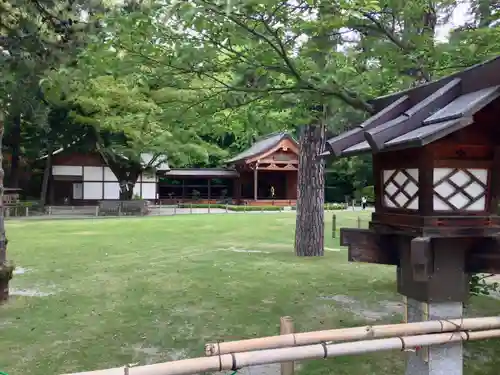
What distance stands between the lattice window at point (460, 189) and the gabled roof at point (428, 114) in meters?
0.38

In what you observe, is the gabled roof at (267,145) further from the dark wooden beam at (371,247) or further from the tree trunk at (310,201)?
the dark wooden beam at (371,247)

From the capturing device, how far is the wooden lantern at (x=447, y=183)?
2887 mm

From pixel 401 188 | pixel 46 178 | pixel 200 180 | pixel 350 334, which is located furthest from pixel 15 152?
pixel 350 334

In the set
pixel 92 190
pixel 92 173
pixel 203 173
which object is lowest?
pixel 92 190

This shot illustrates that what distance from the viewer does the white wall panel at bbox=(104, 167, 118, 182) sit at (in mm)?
31453

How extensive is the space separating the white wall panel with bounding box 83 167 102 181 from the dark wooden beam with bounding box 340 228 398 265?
2982 centimetres

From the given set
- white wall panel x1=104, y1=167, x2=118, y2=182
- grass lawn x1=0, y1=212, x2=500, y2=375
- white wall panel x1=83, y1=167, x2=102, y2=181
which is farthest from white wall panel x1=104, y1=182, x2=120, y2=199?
grass lawn x1=0, y1=212, x2=500, y2=375

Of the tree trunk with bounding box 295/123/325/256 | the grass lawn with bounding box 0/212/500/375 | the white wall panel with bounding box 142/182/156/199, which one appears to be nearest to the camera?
the grass lawn with bounding box 0/212/500/375

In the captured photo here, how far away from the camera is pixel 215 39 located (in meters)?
4.47

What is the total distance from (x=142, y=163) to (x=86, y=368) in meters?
25.5

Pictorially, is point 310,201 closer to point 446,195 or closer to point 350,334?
point 446,195

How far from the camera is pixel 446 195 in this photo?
3.00m

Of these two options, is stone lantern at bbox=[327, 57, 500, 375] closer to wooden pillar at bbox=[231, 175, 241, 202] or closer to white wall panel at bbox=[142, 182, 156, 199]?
white wall panel at bbox=[142, 182, 156, 199]

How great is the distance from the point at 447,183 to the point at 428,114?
490mm
